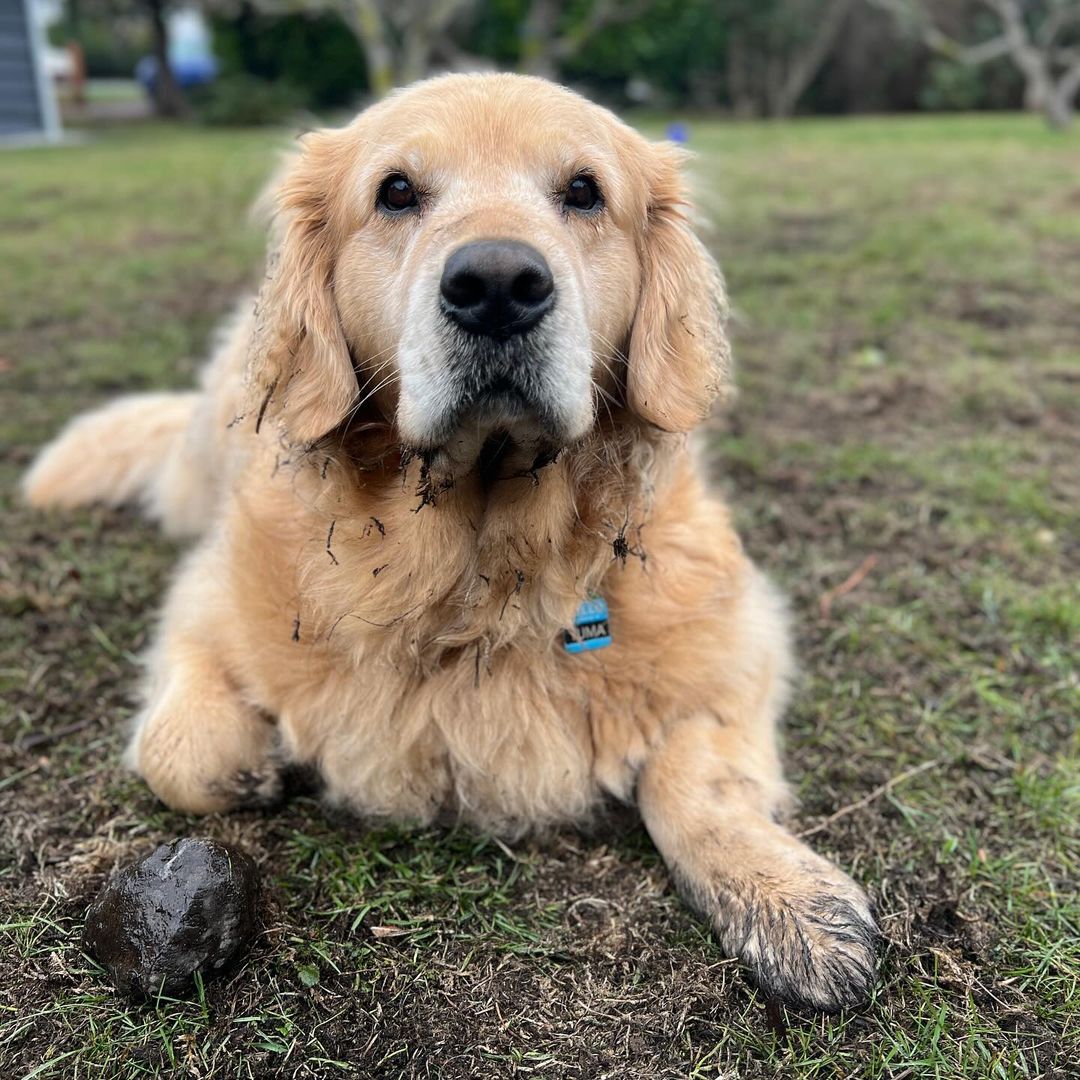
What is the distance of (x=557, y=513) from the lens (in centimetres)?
271

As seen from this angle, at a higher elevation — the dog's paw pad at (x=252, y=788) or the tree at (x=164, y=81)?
the dog's paw pad at (x=252, y=788)

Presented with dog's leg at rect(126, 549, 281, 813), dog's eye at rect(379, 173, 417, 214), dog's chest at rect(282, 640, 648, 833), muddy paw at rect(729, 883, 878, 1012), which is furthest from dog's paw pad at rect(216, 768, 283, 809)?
dog's eye at rect(379, 173, 417, 214)

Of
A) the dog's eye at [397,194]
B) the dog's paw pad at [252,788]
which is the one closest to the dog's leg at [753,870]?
the dog's paw pad at [252,788]

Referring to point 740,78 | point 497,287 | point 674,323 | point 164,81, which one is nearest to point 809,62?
point 740,78

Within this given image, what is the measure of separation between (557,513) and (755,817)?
1001mm

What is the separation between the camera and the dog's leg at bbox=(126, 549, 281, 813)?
9.00ft

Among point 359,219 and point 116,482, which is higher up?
point 359,219

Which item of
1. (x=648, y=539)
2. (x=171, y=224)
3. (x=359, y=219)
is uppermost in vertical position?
(x=359, y=219)

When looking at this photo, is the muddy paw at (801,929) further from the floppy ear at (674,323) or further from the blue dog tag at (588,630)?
the floppy ear at (674,323)

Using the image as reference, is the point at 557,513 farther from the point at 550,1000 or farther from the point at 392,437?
the point at 550,1000

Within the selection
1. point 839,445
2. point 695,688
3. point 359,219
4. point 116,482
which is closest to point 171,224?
point 116,482

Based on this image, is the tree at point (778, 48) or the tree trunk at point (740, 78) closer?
the tree at point (778, 48)

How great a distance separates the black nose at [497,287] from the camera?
215 cm

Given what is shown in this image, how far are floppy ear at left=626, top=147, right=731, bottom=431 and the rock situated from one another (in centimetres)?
166
